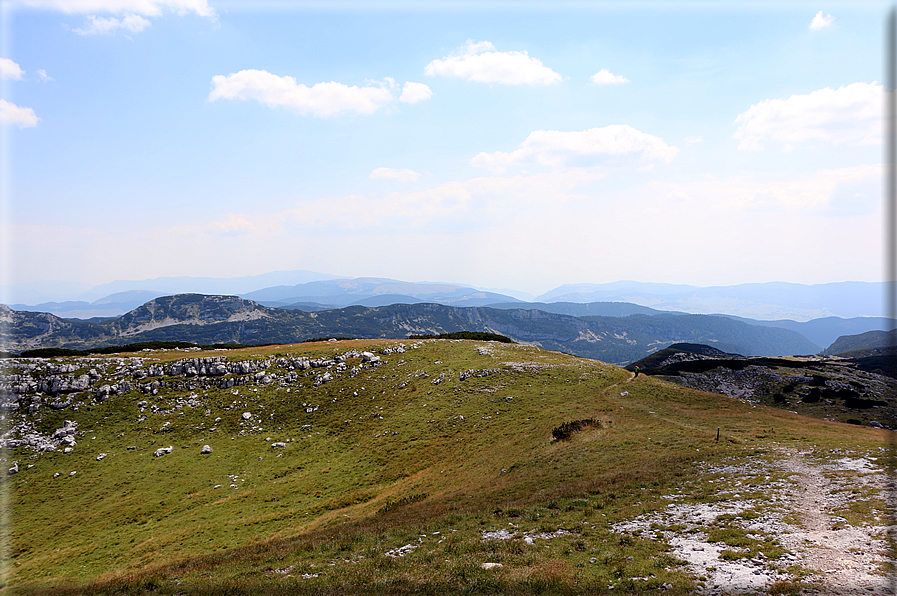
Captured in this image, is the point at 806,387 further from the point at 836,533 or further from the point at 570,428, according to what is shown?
the point at 836,533

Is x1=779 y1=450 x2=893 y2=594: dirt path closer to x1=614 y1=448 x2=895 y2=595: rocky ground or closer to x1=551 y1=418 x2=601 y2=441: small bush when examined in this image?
x1=614 y1=448 x2=895 y2=595: rocky ground

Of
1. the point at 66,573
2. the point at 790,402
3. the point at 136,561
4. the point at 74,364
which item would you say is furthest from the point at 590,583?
the point at 790,402

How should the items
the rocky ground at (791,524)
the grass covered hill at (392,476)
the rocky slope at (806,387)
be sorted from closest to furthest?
the rocky ground at (791,524), the grass covered hill at (392,476), the rocky slope at (806,387)

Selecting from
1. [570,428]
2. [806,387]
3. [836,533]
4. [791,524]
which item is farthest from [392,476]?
[806,387]

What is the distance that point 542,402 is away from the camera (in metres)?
49.5


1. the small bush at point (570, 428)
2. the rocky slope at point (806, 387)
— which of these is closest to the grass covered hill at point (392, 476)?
the small bush at point (570, 428)

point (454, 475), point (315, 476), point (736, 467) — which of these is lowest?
point (315, 476)

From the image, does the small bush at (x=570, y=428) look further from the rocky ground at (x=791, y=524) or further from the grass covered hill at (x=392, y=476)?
the rocky ground at (x=791, y=524)

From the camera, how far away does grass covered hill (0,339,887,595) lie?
1614 centimetres

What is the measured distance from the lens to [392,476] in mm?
37719

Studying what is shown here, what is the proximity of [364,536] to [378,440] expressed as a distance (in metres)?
24.0

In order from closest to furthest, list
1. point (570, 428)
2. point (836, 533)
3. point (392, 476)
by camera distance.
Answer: point (836, 533) → point (392, 476) → point (570, 428)

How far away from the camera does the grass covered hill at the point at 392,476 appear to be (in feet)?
53.0

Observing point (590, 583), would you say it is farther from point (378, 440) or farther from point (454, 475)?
point (378, 440)
